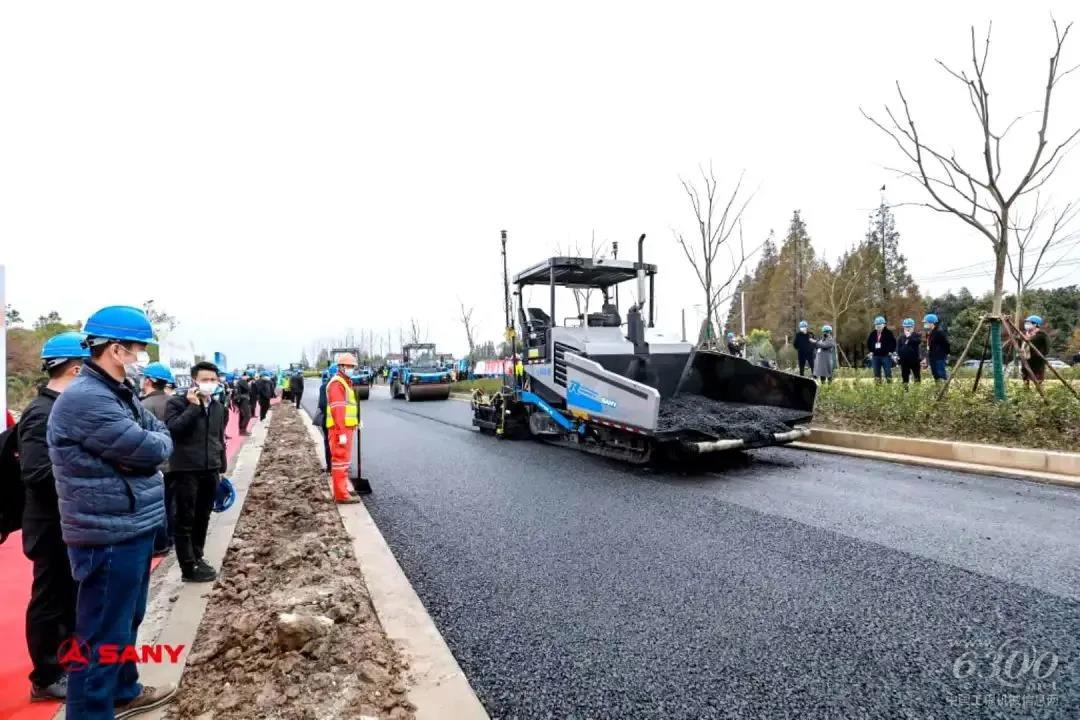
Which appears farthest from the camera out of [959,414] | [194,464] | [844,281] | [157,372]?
[844,281]

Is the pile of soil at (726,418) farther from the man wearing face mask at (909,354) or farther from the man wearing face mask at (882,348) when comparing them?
the man wearing face mask at (882,348)

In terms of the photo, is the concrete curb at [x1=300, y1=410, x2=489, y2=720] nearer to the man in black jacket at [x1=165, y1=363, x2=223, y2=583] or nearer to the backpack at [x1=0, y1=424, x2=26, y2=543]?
the man in black jacket at [x1=165, y1=363, x2=223, y2=583]

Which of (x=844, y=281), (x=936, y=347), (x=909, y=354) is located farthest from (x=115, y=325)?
(x=844, y=281)

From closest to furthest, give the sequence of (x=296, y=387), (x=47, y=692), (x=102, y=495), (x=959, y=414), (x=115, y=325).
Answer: (x=102, y=495) → (x=115, y=325) → (x=47, y=692) → (x=959, y=414) → (x=296, y=387)

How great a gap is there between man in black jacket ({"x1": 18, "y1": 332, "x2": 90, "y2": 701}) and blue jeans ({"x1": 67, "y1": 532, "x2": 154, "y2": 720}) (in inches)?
22.7

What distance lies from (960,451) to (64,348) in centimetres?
846

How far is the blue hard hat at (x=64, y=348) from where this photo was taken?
9.85 feet

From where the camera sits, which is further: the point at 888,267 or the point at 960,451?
the point at 888,267

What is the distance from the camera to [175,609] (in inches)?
138

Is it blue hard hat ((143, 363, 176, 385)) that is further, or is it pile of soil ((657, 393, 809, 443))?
pile of soil ((657, 393, 809, 443))

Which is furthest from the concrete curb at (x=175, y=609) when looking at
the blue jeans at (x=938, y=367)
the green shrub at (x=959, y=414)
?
the blue jeans at (x=938, y=367)

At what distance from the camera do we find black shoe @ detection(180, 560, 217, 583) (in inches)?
158

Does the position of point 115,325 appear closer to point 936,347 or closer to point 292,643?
point 292,643

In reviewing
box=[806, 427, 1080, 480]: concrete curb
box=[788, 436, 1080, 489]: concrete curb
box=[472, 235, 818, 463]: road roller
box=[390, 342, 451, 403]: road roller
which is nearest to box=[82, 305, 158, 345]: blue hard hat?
box=[472, 235, 818, 463]: road roller
